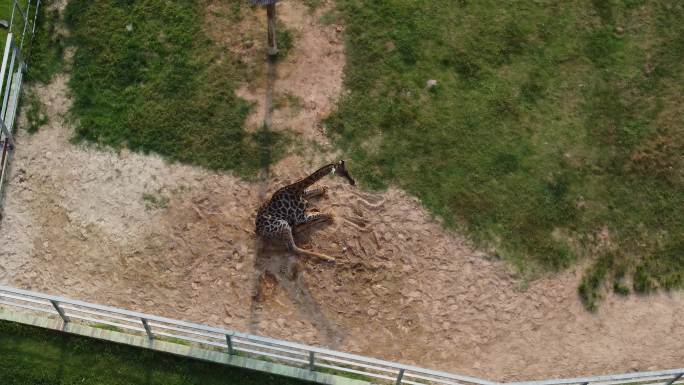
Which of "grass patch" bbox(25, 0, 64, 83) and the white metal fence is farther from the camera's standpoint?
"grass patch" bbox(25, 0, 64, 83)

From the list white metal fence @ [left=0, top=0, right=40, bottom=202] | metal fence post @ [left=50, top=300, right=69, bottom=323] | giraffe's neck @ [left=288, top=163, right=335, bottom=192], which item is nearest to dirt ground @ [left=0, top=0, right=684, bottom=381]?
white metal fence @ [left=0, top=0, right=40, bottom=202]

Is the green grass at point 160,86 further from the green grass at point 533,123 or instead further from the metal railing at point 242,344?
the metal railing at point 242,344

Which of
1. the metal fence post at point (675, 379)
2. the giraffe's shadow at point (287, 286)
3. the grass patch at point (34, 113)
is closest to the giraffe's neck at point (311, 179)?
the giraffe's shadow at point (287, 286)

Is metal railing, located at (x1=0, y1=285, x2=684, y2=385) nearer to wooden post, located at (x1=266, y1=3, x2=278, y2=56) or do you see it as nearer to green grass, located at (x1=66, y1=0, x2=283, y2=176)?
green grass, located at (x1=66, y1=0, x2=283, y2=176)

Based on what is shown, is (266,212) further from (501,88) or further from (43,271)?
(501,88)

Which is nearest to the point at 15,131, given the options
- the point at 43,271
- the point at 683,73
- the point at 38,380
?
the point at 43,271

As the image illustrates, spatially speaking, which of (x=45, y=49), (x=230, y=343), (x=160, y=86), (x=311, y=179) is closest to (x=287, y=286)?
(x=230, y=343)
